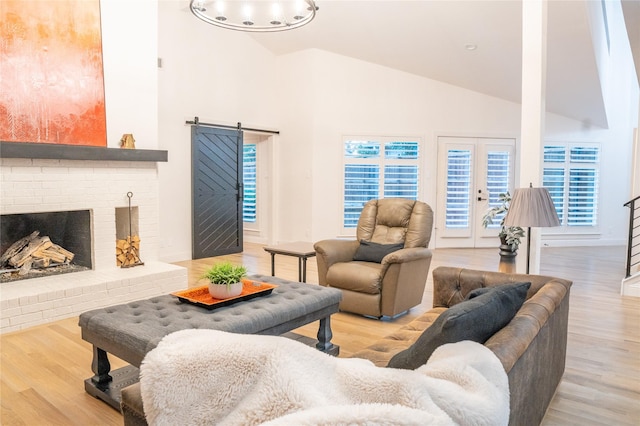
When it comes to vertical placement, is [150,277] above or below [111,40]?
below

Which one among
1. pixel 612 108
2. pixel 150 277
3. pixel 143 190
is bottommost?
pixel 150 277

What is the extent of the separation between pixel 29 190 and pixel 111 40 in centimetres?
174

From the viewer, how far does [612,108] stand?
8258 millimetres

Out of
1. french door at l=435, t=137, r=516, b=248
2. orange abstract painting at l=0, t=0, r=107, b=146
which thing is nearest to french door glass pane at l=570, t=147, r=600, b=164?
french door at l=435, t=137, r=516, b=248

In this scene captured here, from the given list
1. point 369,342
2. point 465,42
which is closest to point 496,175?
point 465,42

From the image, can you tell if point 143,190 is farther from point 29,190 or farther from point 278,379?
point 278,379

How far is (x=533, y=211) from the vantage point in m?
2.96

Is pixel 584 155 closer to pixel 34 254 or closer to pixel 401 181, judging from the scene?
pixel 401 181

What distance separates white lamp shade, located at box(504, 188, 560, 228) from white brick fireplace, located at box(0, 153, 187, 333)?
11.4 ft

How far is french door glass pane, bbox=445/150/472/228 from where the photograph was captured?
26.7 ft

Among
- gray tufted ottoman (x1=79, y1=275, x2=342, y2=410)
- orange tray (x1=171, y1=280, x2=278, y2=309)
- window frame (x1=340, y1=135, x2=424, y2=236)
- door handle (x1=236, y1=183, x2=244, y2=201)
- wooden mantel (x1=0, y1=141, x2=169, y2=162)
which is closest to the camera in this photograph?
gray tufted ottoman (x1=79, y1=275, x2=342, y2=410)

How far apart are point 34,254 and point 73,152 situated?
107 centimetres

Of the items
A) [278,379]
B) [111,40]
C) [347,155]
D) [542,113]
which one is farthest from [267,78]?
[278,379]

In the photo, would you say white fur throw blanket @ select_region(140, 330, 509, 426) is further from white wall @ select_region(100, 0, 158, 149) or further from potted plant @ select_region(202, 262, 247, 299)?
white wall @ select_region(100, 0, 158, 149)
